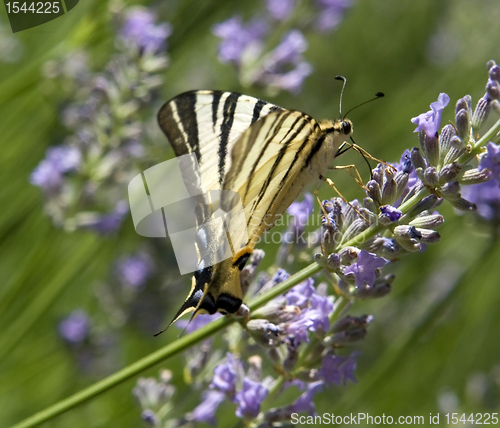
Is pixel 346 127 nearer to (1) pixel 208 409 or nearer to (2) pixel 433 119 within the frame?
(2) pixel 433 119

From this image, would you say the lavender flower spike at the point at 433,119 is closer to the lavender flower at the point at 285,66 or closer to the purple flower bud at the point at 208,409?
the purple flower bud at the point at 208,409

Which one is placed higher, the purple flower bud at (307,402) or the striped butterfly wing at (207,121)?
the striped butterfly wing at (207,121)

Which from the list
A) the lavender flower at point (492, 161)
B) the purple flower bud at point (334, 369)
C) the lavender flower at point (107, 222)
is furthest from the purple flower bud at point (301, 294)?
the lavender flower at point (107, 222)

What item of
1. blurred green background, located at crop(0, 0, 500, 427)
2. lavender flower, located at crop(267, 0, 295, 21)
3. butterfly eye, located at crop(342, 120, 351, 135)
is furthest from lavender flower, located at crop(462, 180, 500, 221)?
lavender flower, located at crop(267, 0, 295, 21)

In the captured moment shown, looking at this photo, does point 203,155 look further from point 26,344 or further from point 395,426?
point 395,426

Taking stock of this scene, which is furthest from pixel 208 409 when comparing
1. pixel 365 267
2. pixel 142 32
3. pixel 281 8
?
pixel 281 8

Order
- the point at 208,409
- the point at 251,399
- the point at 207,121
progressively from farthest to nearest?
the point at 208,409
the point at 207,121
the point at 251,399

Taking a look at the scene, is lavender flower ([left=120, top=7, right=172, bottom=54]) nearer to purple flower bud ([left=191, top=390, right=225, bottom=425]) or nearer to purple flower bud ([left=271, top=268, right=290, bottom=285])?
purple flower bud ([left=271, top=268, right=290, bottom=285])
